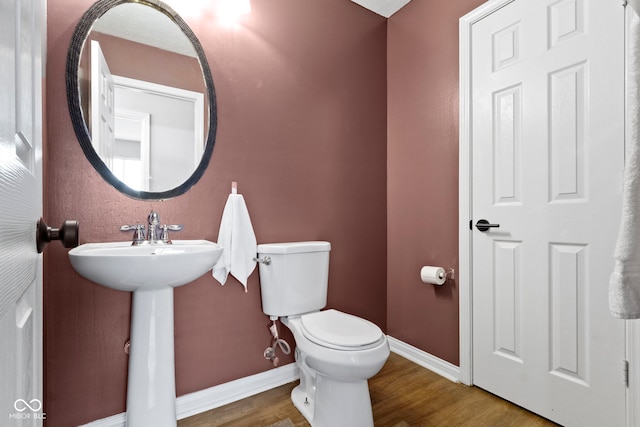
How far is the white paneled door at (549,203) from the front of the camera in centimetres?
133

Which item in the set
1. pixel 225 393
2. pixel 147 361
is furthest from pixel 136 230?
pixel 225 393

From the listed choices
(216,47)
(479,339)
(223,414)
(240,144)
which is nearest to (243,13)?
(216,47)

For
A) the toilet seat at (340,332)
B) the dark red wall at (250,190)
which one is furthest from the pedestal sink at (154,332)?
the toilet seat at (340,332)

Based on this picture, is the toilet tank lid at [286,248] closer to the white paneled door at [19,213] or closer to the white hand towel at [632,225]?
the white paneled door at [19,213]

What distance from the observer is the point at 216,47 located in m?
1.72

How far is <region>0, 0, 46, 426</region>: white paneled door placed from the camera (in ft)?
1.14

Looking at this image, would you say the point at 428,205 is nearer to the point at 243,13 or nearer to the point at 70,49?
the point at 243,13

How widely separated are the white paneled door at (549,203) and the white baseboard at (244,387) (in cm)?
23

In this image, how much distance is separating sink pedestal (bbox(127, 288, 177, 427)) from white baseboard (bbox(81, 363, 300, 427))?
0.89 ft

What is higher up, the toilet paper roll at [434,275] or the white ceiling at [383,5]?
the white ceiling at [383,5]

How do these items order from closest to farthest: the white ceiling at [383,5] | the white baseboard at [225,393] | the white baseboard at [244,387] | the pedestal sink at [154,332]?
the pedestal sink at [154,332]
the white baseboard at [225,393]
the white baseboard at [244,387]
the white ceiling at [383,5]

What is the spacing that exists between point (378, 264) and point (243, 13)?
5.91ft

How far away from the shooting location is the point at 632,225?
0.58 m

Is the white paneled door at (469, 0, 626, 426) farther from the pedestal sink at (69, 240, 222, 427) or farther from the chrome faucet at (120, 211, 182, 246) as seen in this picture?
the chrome faucet at (120, 211, 182, 246)
